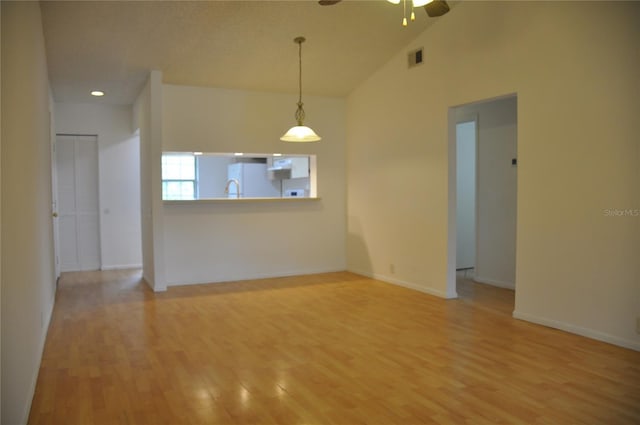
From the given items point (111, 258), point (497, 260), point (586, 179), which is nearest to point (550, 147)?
point (586, 179)

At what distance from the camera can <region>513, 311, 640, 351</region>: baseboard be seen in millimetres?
3645

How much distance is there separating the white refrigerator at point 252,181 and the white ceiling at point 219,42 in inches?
140

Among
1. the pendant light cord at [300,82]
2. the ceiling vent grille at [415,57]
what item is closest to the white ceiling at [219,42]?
the pendant light cord at [300,82]

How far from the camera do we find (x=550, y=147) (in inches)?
165

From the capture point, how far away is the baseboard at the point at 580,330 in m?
3.64

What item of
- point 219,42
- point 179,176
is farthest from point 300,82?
point 179,176

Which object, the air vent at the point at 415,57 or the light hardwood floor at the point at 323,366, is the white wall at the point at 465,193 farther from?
the light hardwood floor at the point at 323,366

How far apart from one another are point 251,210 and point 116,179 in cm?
271

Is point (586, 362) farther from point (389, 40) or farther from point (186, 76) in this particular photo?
point (186, 76)

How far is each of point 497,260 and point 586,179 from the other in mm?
2405

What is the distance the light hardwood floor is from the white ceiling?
281cm

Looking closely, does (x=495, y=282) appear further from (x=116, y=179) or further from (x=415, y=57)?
(x=116, y=179)

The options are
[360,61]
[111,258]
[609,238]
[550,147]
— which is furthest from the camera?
[111,258]

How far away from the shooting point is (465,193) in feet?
24.0
